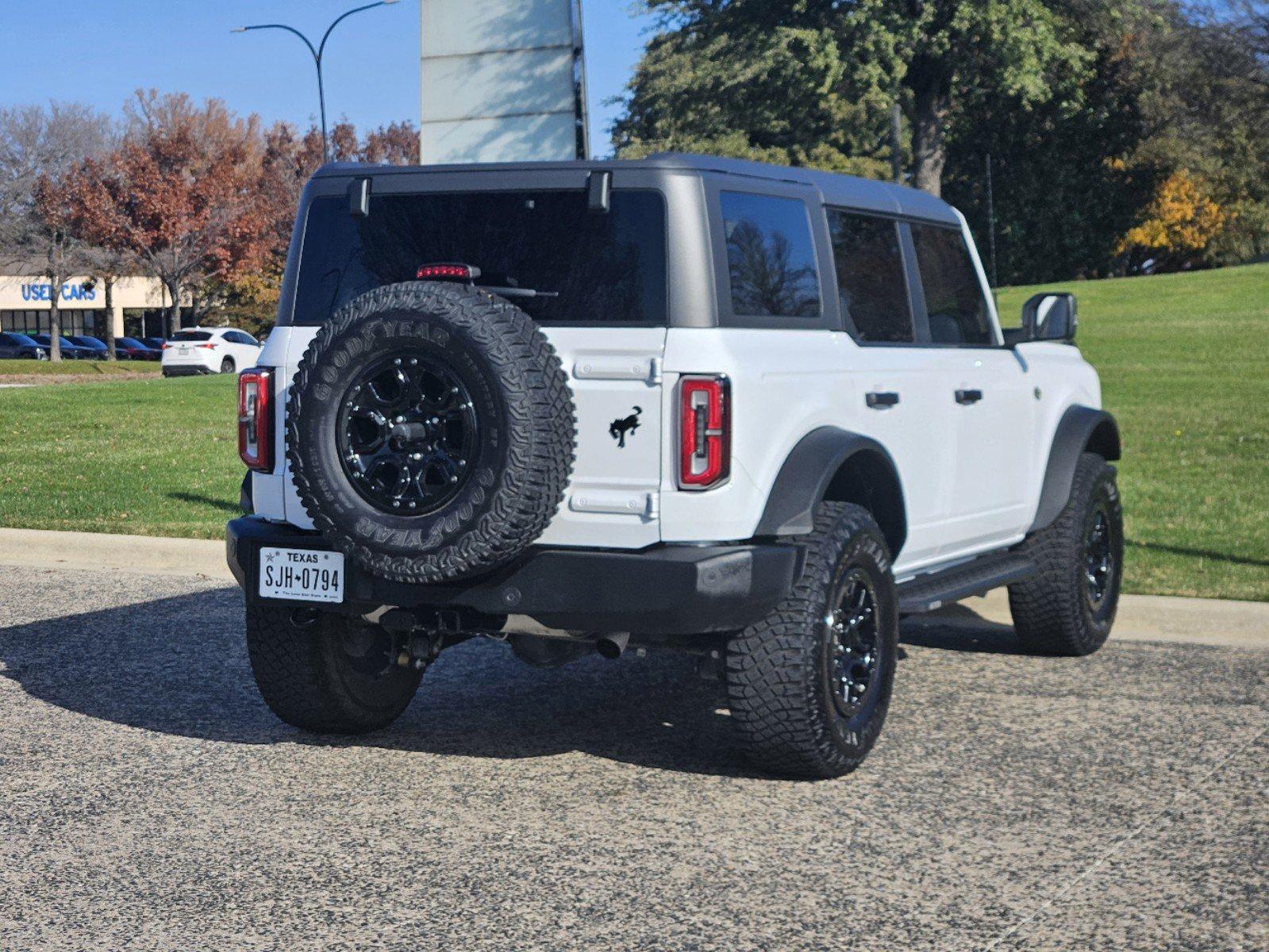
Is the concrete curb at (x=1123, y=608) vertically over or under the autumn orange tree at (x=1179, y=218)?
under

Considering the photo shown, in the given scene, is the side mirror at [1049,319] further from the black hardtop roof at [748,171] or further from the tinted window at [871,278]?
the tinted window at [871,278]

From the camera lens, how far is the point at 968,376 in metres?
6.73

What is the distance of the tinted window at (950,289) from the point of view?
671 centimetres

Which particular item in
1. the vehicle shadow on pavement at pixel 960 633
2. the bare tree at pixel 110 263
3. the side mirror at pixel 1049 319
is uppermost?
the bare tree at pixel 110 263

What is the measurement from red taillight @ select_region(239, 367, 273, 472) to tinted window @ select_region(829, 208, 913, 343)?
80.0 inches

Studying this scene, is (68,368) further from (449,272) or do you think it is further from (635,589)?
(635,589)

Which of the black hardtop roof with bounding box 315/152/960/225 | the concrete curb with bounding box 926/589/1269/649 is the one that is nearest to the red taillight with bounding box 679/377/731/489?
the black hardtop roof with bounding box 315/152/960/225

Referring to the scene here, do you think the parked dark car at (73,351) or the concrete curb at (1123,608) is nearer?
the concrete curb at (1123,608)

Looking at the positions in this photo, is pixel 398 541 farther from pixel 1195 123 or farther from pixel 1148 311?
pixel 1195 123

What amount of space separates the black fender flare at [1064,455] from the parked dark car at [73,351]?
2412 inches

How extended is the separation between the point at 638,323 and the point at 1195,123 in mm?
51731

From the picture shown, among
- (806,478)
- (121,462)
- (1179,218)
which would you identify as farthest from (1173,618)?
(1179,218)

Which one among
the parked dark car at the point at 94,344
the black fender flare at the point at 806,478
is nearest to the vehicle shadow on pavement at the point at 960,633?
the black fender flare at the point at 806,478

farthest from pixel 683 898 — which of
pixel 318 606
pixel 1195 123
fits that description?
pixel 1195 123
